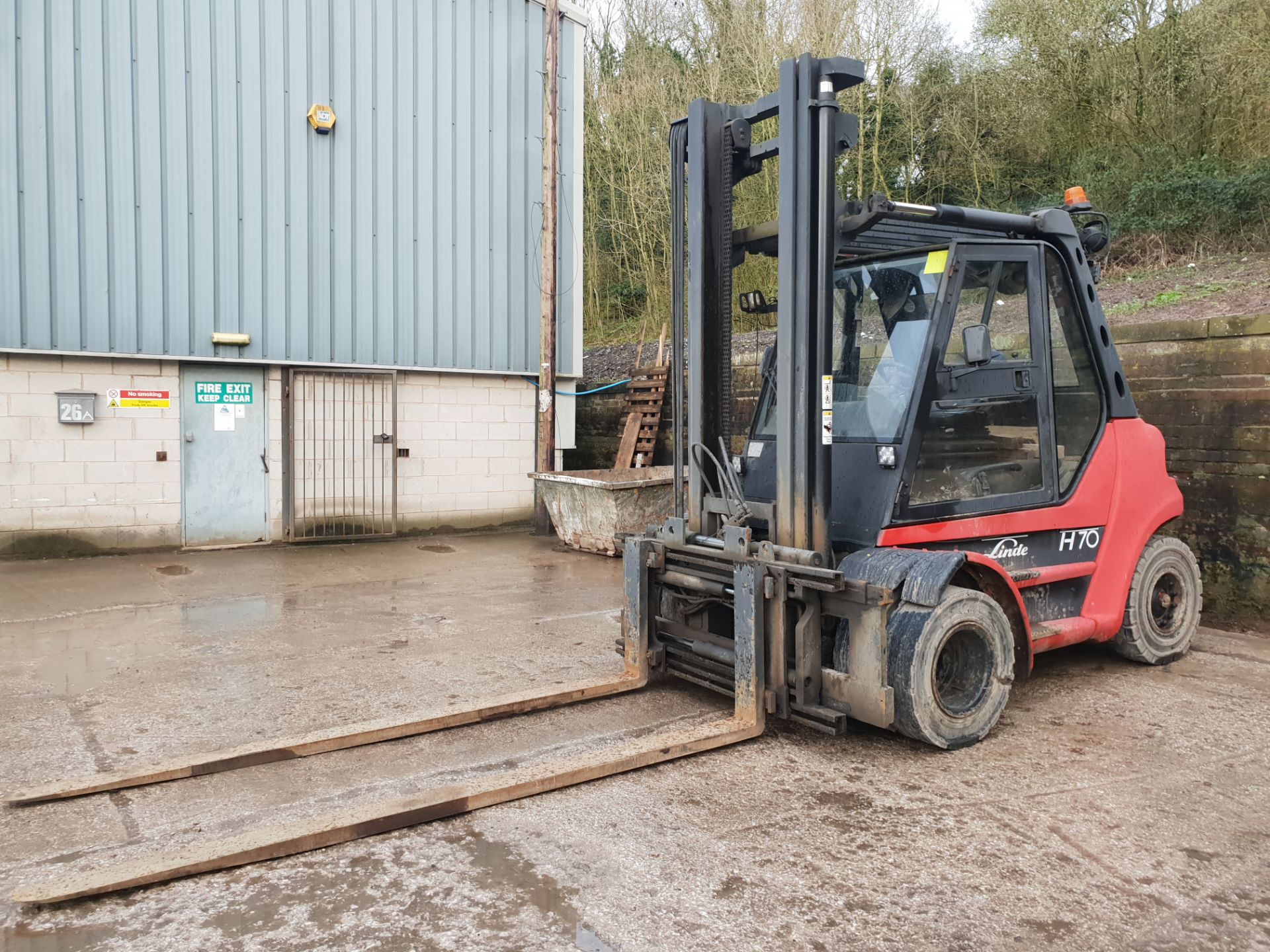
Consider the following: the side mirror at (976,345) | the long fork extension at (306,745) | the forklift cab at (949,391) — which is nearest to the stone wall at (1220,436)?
the forklift cab at (949,391)

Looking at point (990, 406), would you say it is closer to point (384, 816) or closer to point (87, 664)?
point (384, 816)

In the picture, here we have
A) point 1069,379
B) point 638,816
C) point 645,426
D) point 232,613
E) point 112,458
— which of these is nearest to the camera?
point 638,816

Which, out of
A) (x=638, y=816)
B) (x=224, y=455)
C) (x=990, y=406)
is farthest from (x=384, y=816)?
(x=224, y=455)

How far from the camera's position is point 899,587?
170 inches

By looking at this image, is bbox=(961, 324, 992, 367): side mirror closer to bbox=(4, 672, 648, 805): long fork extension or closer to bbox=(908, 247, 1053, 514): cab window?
bbox=(908, 247, 1053, 514): cab window

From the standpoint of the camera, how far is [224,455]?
11.0 m

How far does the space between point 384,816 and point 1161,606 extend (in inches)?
195

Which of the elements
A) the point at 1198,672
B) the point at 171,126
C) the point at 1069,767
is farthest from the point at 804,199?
the point at 171,126

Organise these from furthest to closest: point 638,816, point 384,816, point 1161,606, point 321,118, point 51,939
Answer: point 321,118, point 1161,606, point 638,816, point 384,816, point 51,939

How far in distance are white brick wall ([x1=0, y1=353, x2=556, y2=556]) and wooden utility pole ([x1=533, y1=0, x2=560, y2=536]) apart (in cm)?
125

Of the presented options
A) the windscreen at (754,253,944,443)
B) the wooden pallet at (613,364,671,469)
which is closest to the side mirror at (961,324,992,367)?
the windscreen at (754,253,944,443)

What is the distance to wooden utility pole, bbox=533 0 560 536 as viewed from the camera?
12.5 metres

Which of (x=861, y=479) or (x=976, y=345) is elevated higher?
(x=976, y=345)

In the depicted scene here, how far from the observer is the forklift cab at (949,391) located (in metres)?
4.71
